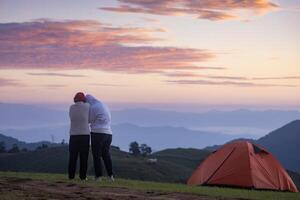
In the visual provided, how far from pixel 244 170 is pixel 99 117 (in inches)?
337

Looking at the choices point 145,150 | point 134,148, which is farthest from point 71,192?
point 145,150

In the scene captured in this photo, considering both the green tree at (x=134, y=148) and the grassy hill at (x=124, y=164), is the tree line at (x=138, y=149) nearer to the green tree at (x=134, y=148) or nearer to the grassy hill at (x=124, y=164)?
the green tree at (x=134, y=148)

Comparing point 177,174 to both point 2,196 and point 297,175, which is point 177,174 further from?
point 2,196

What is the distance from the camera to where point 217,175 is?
88.1 ft

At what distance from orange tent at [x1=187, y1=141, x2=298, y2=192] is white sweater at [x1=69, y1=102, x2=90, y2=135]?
8378 millimetres

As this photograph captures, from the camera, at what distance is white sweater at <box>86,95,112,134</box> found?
67.7ft

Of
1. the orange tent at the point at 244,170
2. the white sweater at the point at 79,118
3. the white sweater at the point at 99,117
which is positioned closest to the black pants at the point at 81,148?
the white sweater at the point at 79,118

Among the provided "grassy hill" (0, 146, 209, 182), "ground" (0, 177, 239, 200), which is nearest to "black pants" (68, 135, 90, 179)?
"ground" (0, 177, 239, 200)

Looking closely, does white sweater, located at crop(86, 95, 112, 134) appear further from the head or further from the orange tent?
the orange tent

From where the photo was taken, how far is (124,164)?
128 metres

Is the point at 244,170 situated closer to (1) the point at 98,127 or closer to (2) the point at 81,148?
(1) the point at 98,127

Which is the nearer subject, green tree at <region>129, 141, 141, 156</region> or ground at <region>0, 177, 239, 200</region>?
ground at <region>0, 177, 239, 200</region>

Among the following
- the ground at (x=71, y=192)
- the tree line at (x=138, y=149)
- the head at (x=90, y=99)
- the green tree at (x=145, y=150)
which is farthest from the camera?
the green tree at (x=145, y=150)

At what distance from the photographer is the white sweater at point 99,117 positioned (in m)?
20.6
